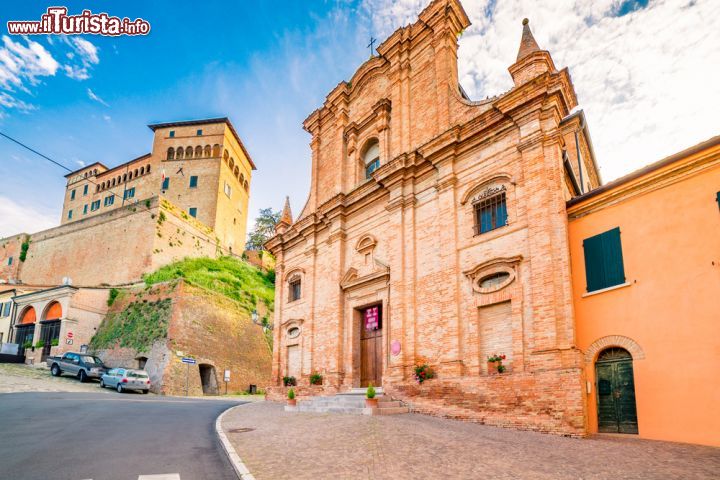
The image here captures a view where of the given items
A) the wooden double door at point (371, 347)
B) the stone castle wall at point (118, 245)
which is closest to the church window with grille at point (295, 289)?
the wooden double door at point (371, 347)

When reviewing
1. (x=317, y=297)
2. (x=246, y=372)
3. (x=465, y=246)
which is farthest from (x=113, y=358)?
(x=465, y=246)

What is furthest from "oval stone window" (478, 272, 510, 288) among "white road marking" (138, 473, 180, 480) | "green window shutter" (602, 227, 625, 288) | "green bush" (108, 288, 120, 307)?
"green bush" (108, 288, 120, 307)

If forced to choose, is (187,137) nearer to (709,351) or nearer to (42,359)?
(42,359)

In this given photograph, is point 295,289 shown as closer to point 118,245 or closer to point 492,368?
point 492,368

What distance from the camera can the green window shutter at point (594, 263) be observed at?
12.0 metres

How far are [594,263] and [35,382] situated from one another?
2630 centimetres

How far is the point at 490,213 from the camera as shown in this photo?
15.0 metres

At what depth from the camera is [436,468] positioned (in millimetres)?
6848

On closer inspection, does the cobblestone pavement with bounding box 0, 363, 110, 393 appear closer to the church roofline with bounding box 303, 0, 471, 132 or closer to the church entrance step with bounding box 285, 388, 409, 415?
the church entrance step with bounding box 285, 388, 409, 415

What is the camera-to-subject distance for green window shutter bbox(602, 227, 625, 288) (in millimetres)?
11562

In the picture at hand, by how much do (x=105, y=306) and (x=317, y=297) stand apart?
917 inches

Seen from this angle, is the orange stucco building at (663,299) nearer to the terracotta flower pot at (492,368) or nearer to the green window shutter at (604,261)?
the green window shutter at (604,261)

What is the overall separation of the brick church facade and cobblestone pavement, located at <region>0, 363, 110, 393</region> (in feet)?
34.4

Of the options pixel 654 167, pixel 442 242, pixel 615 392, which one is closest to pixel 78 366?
pixel 442 242
